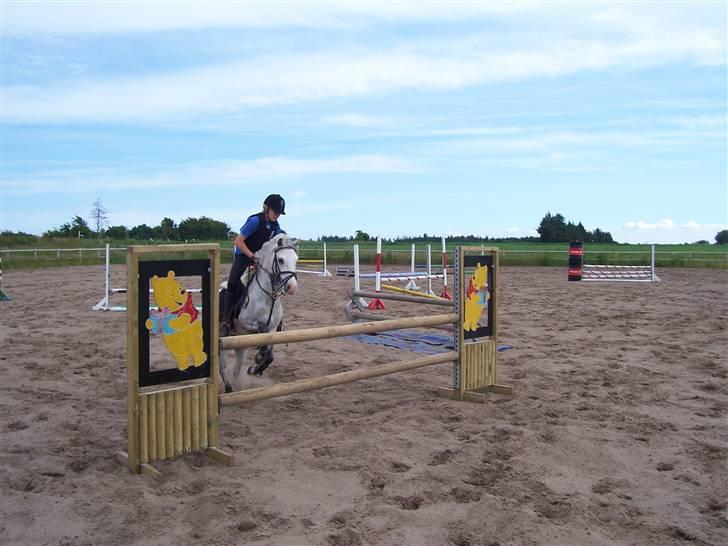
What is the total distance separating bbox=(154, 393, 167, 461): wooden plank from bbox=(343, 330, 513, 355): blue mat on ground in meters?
4.55

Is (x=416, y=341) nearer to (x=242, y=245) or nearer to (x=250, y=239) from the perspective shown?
(x=250, y=239)

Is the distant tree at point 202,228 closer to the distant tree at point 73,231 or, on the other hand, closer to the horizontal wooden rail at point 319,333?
the distant tree at point 73,231

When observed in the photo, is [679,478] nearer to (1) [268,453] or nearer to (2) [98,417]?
(1) [268,453]

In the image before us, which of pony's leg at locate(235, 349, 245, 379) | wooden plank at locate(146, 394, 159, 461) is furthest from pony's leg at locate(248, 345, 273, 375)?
wooden plank at locate(146, 394, 159, 461)

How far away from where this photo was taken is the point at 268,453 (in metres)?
4.31

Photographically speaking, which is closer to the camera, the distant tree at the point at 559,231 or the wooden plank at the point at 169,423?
the wooden plank at the point at 169,423

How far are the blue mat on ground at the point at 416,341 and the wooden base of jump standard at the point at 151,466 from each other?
4.28m

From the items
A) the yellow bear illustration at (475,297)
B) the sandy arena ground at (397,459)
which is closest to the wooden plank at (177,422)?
the sandy arena ground at (397,459)

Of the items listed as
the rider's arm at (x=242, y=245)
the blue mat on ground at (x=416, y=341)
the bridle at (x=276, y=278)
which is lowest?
the blue mat on ground at (x=416, y=341)

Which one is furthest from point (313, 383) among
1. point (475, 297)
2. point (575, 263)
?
point (575, 263)

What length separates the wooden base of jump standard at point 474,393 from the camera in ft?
18.8

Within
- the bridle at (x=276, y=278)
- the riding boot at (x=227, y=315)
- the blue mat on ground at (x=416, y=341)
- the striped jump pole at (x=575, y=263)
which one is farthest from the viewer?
the striped jump pole at (x=575, y=263)

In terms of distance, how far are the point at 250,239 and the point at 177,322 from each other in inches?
84.1

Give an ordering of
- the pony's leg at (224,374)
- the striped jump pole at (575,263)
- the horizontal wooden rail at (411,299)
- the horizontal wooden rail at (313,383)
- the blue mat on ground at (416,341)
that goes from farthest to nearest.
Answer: the striped jump pole at (575,263) → the blue mat on ground at (416,341) → the horizontal wooden rail at (411,299) → the pony's leg at (224,374) → the horizontal wooden rail at (313,383)
